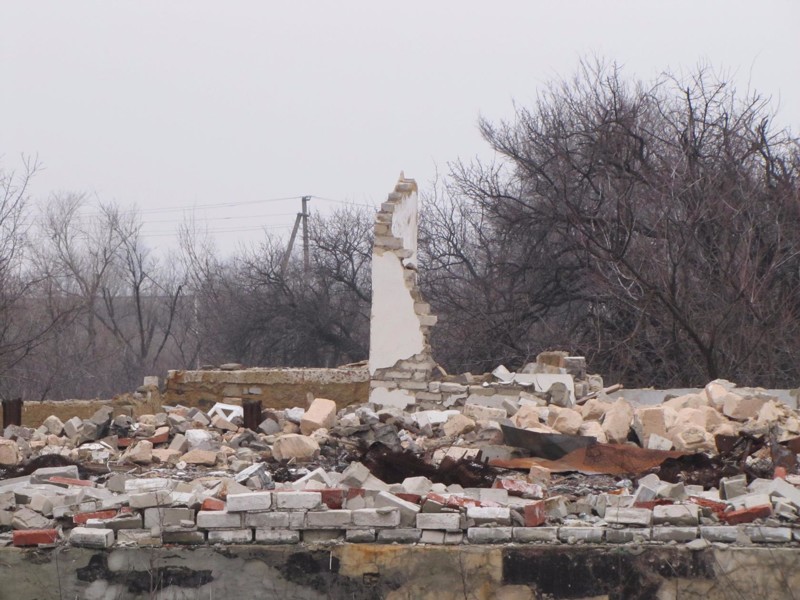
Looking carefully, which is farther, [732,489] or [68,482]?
[68,482]

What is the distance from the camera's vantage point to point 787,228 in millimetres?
16875

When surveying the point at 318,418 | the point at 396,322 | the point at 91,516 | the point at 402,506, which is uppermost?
the point at 396,322

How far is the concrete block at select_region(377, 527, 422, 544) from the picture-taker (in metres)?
5.63

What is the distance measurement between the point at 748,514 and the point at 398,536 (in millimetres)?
1885

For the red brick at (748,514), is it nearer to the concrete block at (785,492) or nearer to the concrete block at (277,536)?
the concrete block at (785,492)

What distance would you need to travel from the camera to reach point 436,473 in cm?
688

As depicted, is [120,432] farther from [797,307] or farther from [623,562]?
[797,307]

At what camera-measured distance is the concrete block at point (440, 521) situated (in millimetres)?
5621

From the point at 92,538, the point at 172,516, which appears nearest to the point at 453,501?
the point at 172,516

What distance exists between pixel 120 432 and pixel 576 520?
5.08 m

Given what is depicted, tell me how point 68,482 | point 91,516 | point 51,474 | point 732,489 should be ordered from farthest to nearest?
point 51,474 → point 68,482 → point 732,489 → point 91,516

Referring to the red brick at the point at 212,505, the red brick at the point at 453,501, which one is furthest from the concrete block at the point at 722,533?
the red brick at the point at 212,505

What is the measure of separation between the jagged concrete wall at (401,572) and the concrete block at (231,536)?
0.14 ft

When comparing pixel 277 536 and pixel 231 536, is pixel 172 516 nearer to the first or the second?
pixel 231 536
